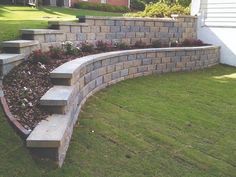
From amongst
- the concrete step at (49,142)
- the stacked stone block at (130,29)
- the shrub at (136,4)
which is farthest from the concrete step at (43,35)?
the shrub at (136,4)

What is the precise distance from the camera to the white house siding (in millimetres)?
11000

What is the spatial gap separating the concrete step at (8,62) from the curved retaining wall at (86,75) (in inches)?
22.6

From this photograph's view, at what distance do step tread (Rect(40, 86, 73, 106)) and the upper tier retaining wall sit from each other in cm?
190

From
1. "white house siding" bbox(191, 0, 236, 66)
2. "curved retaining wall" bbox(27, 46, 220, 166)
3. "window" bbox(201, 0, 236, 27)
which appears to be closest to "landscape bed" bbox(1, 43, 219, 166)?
Result: "curved retaining wall" bbox(27, 46, 220, 166)

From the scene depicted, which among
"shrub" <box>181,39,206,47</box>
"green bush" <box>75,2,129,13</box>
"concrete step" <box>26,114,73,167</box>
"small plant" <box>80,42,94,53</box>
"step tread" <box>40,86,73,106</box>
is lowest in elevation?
"concrete step" <box>26,114,73,167</box>

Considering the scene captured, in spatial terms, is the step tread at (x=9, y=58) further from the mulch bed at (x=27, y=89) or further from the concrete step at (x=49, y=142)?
the concrete step at (x=49, y=142)

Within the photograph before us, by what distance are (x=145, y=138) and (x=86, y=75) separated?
1.68m

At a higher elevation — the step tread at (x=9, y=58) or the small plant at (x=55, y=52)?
the step tread at (x=9, y=58)

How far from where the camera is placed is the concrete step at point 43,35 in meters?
6.07

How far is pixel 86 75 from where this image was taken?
5855 millimetres

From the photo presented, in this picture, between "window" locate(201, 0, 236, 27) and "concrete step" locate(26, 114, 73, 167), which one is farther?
"window" locate(201, 0, 236, 27)

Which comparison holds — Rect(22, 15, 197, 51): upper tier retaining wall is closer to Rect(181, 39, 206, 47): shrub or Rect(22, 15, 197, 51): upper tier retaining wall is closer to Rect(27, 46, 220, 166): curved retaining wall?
Rect(181, 39, 206, 47): shrub

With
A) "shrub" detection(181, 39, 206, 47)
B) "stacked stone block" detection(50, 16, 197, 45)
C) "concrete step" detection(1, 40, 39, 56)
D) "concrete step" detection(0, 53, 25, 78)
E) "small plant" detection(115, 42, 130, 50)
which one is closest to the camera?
"concrete step" detection(0, 53, 25, 78)

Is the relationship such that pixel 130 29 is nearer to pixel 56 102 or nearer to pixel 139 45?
pixel 139 45
